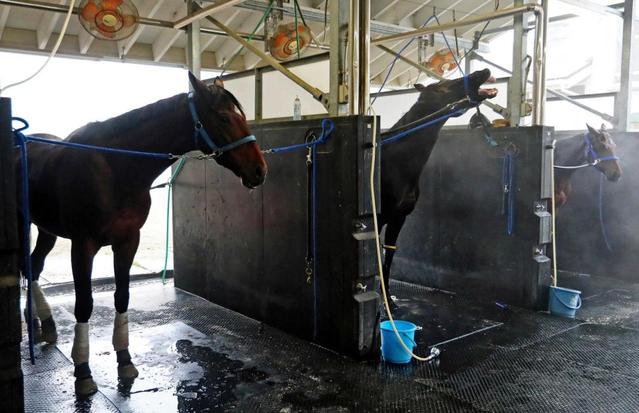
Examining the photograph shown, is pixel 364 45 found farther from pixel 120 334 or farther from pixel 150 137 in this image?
pixel 120 334

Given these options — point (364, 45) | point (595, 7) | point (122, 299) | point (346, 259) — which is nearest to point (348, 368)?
point (346, 259)

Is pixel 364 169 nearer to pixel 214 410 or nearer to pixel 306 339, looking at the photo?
pixel 306 339

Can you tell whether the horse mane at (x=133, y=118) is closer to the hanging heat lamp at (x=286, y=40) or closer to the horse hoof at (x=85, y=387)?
the horse hoof at (x=85, y=387)

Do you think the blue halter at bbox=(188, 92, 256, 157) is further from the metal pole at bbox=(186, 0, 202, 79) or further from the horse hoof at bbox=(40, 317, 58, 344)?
the metal pole at bbox=(186, 0, 202, 79)

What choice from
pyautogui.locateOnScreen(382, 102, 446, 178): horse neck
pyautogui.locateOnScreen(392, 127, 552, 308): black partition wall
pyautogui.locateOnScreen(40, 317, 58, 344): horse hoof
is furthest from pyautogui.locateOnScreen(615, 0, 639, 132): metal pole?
pyautogui.locateOnScreen(40, 317, 58, 344): horse hoof

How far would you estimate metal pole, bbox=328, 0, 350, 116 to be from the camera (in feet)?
10.4

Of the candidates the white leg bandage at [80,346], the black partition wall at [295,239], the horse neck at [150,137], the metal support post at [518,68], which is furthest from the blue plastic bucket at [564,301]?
the white leg bandage at [80,346]

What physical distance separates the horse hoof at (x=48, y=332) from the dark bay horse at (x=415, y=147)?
2454mm

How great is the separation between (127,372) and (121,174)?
1123 mm

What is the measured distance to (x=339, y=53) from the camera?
3191 millimetres

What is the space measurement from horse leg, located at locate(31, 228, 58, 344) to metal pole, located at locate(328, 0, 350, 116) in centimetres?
→ 220

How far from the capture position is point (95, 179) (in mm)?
2785

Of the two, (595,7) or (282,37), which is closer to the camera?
(595,7)

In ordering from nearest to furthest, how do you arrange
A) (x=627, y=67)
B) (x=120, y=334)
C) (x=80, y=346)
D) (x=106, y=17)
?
1. (x=80, y=346)
2. (x=120, y=334)
3. (x=106, y=17)
4. (x=627, y=67)
